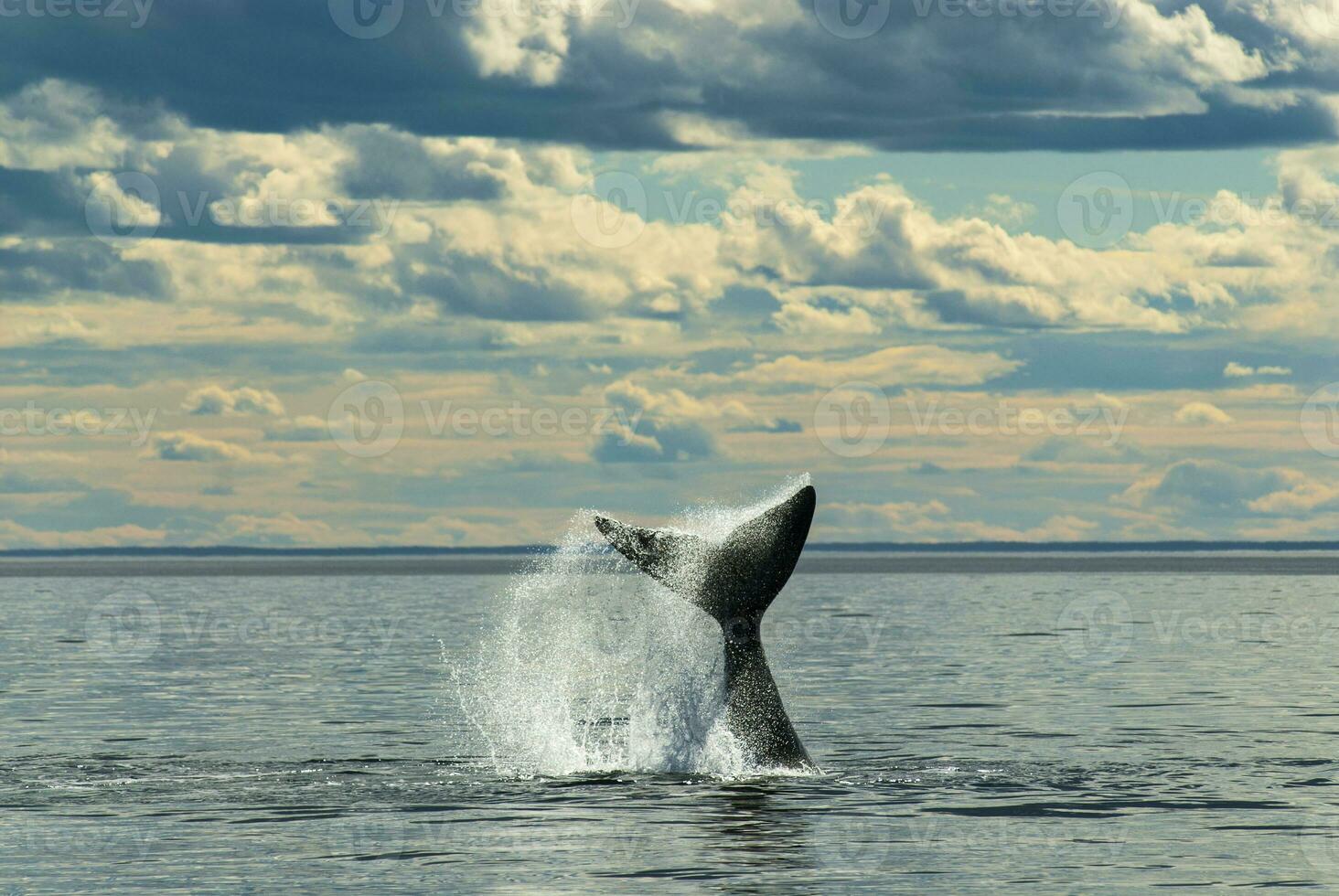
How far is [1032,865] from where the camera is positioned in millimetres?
20141

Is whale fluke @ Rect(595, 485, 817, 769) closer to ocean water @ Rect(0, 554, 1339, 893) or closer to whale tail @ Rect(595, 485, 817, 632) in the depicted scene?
whale tail @ Rect(595, 485, 817, 632)

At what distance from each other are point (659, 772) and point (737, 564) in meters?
4.97

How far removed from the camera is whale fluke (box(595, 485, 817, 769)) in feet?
77.5

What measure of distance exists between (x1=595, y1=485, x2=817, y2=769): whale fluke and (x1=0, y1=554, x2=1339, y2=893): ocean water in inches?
64.2

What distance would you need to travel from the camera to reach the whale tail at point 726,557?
23.6m

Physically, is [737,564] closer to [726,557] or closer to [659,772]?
[726,557]

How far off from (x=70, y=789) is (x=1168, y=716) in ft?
69.5

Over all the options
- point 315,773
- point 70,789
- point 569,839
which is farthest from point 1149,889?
point 70,789

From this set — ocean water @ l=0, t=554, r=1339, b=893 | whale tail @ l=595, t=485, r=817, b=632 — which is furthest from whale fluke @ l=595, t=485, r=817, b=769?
ocean water @ l=0, t=554, r=1339, b=893

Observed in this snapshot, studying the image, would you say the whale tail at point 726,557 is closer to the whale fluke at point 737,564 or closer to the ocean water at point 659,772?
the whale fluke at point 737,564

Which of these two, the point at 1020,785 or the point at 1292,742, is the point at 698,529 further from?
the point at 1292,742

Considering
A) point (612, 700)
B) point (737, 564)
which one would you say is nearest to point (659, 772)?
point (737, 564)

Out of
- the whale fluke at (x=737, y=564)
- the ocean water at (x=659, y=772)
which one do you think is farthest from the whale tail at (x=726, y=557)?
the ocean water at (x=659, y=772)

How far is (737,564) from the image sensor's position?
23891 mm
